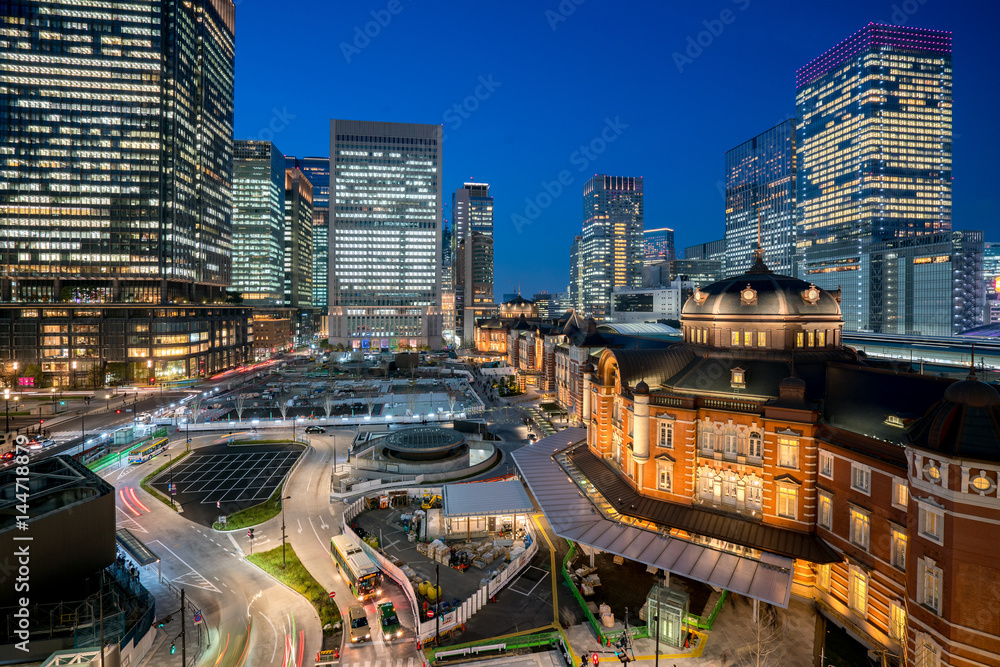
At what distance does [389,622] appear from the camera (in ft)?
100

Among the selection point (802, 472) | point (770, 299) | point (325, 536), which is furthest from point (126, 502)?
point (770, 299)

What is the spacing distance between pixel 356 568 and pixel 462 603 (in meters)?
9.01

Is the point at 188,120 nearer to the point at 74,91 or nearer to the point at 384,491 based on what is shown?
the point at 74,91

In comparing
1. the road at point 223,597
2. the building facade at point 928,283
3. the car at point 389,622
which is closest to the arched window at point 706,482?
the car at point 389,622

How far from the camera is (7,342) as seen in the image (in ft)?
368

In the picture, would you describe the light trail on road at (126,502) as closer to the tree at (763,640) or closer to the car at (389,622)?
the car at (389,622)

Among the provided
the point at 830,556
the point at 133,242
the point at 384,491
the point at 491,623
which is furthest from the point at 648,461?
the point at 133,242

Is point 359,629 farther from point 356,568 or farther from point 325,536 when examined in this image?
point 325,536

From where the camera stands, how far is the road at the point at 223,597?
94.9 feet

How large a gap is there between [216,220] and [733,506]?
164612 millimetres

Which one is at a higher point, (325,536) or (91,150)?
(91,150)

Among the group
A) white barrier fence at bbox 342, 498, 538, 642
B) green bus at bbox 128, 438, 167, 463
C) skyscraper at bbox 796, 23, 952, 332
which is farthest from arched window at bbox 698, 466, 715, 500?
skyscraper at bbox 796, 23, 952, 332

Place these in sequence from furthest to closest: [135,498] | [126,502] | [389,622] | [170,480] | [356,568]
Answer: [170,480] → [135,498] → [126,502] → [356,568] → [389,622]

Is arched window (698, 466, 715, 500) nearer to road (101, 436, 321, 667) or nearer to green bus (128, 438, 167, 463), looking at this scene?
road (101, 436, 321, 667)
